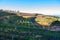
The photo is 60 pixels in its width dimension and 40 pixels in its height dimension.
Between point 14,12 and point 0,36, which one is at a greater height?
point 14,12

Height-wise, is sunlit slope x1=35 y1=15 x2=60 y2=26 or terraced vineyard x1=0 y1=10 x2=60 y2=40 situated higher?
sunlit slope x1=35 y1=15 x2=60 y2=26

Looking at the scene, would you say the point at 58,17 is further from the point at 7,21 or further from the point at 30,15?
the point at 7,21

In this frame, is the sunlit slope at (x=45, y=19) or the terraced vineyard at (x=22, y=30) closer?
the terraced vineyard at (x=22, y=30)

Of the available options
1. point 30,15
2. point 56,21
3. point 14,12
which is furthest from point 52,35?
point 14,12

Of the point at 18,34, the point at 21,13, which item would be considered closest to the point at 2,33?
the point at 18,34

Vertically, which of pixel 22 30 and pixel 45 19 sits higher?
pixel 45 19

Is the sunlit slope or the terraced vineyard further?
the sunlit slope

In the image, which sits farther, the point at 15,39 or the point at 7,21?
the point at 7,21

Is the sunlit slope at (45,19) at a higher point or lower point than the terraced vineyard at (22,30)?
higher
